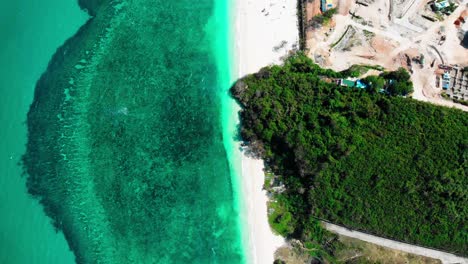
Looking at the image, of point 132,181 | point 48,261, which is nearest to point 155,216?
point 132,181

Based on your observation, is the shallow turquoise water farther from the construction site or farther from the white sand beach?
the construction site

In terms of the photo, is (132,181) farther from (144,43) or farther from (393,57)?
(393,57)

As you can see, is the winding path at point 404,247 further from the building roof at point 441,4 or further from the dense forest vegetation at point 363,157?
the building roof at point 441,4

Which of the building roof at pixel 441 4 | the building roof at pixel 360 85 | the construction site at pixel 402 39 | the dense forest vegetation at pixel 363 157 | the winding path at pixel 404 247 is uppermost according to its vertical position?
the building roof at pixel 441 4

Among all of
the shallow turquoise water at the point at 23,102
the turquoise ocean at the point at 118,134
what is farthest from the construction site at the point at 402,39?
the shallow turquoise water at the point at 23,102

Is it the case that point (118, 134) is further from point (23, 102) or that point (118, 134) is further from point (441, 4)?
point (441, 4)

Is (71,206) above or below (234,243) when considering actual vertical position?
above

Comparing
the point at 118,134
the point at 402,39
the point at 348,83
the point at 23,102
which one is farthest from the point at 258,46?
the point at 23,102
